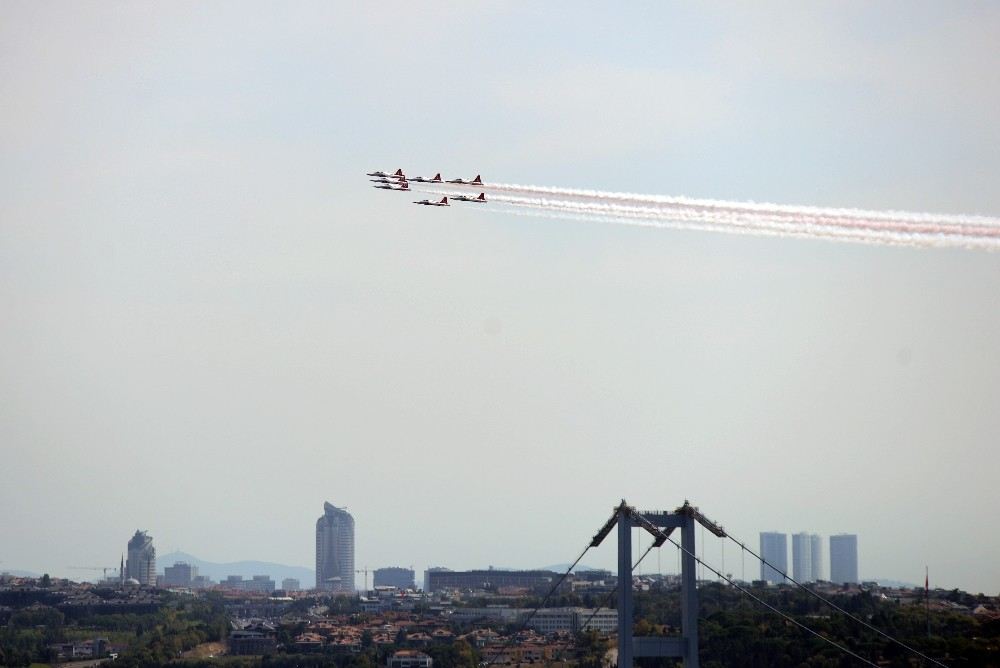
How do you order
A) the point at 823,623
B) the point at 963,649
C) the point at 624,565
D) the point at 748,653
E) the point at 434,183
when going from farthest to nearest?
the point at 823,623 → the point at 748,653 → the point at 963,649 → the point at 624,565 → the point at 434,183

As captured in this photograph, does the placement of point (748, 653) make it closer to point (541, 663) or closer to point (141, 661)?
point (541, 663)

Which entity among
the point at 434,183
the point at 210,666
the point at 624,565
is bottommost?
the point at 210,666

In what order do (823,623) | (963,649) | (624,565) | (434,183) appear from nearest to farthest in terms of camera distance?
(434,183), (624,565), (963,649), (823,623)

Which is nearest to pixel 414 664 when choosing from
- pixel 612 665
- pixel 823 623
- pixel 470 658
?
pixel 470 658

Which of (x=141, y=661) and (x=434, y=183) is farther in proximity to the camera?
(x=141, y=661)

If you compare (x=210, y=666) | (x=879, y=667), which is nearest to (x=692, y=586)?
(x=879, y=667)

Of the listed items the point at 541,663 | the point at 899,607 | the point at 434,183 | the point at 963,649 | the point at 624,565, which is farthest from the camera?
the point at 899,607

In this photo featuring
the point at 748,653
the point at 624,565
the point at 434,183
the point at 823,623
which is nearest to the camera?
the point at 434,183

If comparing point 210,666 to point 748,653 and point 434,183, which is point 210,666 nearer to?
point 748,653

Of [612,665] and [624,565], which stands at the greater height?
[624,565]
